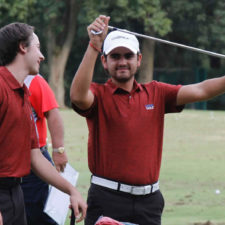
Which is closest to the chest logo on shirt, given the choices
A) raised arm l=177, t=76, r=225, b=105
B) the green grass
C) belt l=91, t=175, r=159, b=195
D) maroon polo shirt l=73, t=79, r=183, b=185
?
maroon polo shirt l=73, t=79, r=183, b=185

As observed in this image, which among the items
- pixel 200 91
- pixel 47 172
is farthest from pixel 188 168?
pixel 47 172

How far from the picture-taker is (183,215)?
8.94 m

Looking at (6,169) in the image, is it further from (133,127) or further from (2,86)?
(133,127)

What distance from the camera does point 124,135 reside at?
16.7ft

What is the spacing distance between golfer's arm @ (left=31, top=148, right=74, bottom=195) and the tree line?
30882mm

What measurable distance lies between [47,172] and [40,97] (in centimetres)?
214

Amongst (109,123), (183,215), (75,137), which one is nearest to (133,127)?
(109,123)

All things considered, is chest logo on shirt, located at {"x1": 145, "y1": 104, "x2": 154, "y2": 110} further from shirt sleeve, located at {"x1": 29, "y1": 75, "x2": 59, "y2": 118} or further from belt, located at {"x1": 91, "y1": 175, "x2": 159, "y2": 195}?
shirt sleeve, located at {"x1": 29, "y1": 75, "x2": 59, "y2": 118}

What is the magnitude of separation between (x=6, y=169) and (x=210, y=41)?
121 ft

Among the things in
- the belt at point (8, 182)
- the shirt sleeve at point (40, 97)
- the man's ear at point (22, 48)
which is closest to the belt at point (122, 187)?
the belt at point (8, 182)

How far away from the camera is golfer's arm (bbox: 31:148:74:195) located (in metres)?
4.70

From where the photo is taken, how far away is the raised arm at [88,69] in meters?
4.85

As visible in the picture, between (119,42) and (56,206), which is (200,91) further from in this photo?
(56,206)

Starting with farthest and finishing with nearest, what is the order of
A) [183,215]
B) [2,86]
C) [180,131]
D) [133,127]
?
1. [180,131]
2. [183,215]
3. [133,127]
4. [2,86]
